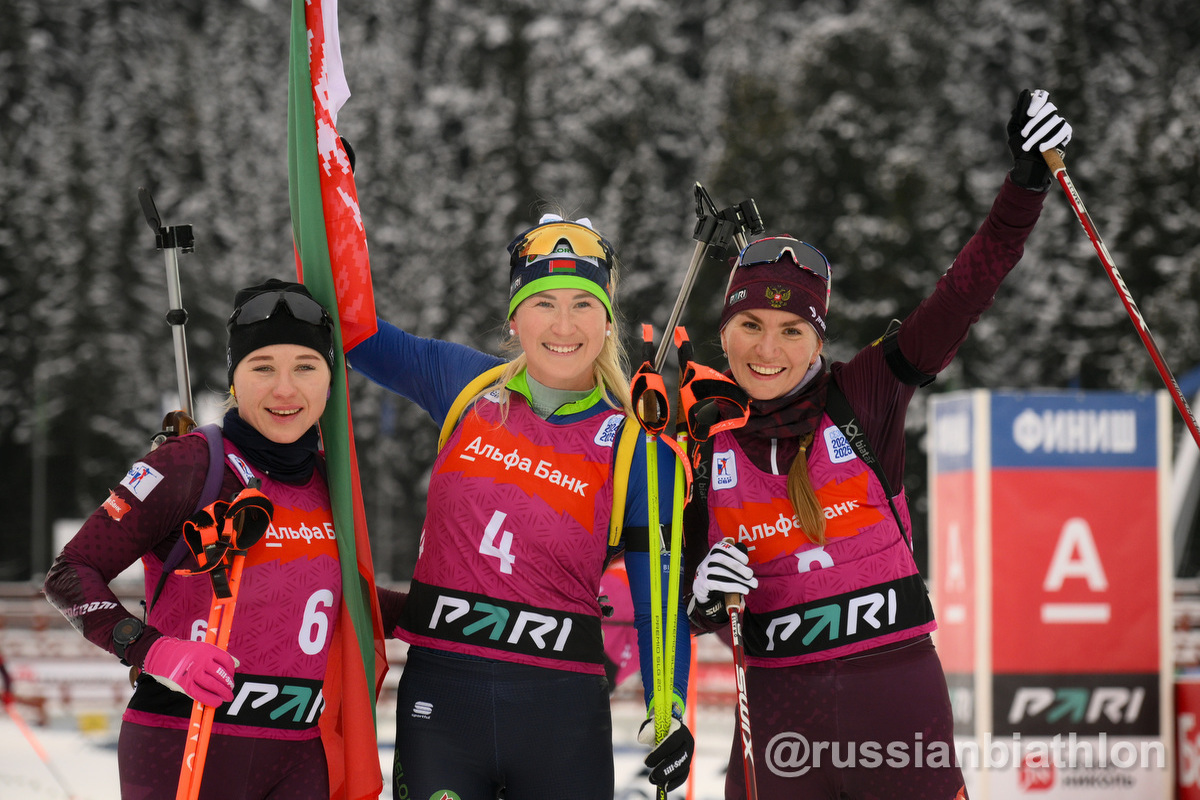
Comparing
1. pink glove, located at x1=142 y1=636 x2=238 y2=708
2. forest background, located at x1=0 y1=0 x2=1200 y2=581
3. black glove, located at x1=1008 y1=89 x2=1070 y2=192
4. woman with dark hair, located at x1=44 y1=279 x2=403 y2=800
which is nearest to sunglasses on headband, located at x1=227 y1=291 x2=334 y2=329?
woman with dark hair, located at x1=44 y1=279 x2=403 y2=800

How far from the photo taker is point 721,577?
3.04 metres

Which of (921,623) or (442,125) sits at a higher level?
(442,125)

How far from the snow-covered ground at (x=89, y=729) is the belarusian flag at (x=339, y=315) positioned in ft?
8.89

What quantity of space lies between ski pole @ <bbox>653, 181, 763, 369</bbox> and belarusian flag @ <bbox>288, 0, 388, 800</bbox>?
926 mm

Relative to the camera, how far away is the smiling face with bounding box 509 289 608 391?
3.13 m

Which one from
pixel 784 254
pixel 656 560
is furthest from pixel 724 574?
pixel 784 254

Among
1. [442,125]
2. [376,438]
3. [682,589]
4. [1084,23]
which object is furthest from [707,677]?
[442,125]

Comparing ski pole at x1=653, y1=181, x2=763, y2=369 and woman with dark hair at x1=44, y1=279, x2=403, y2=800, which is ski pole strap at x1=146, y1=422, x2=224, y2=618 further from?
ski pole at x1=653, y1=181, x2=763, y2=369

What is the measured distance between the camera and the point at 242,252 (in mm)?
40844

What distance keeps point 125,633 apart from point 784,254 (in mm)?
1959

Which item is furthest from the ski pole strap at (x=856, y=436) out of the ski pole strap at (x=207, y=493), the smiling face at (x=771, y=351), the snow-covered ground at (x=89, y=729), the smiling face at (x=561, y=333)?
the snow-covered ground at (x=89, y=729)

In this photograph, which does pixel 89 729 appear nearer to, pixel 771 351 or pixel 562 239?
pixel 562 239

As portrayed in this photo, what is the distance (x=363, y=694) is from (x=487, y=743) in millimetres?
410

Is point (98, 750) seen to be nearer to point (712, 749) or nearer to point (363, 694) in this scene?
point (712, 749)
